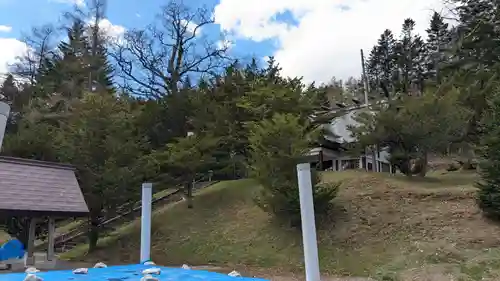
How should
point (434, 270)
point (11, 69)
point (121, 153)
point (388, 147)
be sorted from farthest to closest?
point (11, 69), point (388, 147), point (121, 153), point (434, 270)

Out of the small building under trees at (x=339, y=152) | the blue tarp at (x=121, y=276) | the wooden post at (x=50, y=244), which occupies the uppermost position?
the small building under trees at (x=339, y=152)

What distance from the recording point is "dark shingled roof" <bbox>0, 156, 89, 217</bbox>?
12.1m

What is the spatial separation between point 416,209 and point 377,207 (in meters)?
1.23

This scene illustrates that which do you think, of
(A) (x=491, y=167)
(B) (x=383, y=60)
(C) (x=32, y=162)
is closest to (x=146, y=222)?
(C) (x=32, y=162)

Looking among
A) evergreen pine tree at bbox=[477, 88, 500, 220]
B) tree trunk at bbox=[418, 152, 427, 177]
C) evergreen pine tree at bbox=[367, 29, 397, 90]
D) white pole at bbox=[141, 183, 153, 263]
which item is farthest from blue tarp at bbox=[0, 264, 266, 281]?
evergreen pine tree at bbox=[367, 29, 397, 90]

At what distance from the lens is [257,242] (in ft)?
47.2

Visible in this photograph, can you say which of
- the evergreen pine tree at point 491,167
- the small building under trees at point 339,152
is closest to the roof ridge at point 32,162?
the evergreen pine tree at point 491,167

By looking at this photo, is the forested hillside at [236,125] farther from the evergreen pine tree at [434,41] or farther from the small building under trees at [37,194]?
the evergreen pine tree at [434,41]

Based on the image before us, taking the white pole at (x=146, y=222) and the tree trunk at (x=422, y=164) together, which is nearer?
the white pole at (x=146, y=222)

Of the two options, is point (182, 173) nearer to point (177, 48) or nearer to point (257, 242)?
point (257, 242)

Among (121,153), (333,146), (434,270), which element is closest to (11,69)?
(121,153)

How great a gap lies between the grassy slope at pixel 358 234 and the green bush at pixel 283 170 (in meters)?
0.76

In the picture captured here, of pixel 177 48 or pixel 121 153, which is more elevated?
pixel 177 48

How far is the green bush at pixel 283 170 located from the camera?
14.0 m
